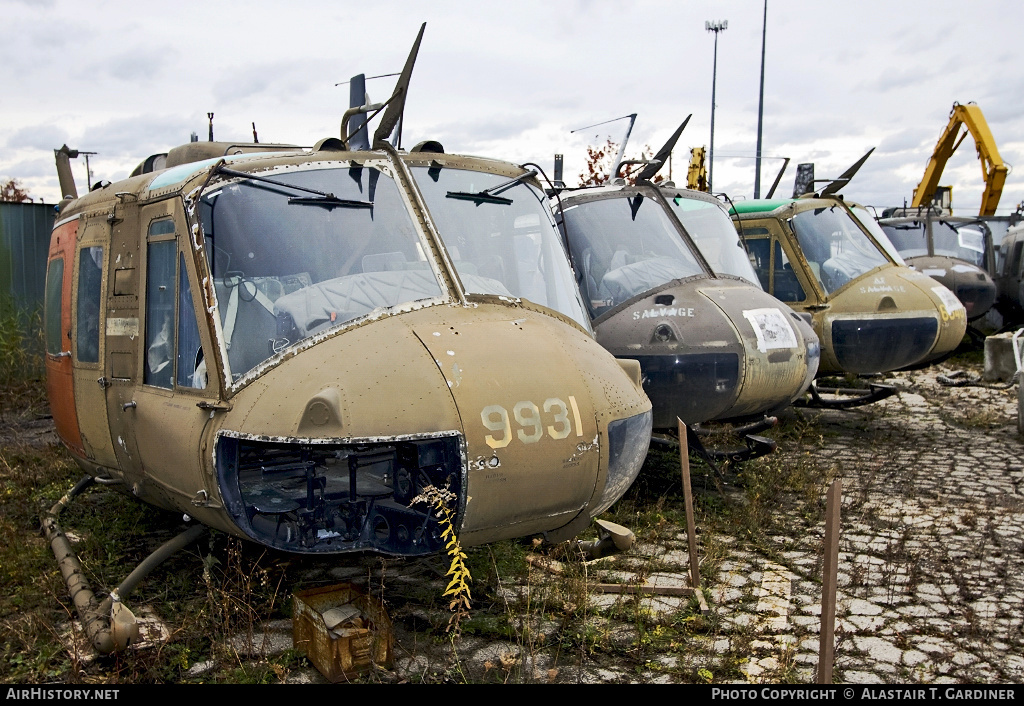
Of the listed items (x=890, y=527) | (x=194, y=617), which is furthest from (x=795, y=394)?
(x=194, y=617)

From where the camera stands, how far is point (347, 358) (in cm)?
354

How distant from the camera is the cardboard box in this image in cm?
356

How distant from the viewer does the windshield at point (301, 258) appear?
149 inches

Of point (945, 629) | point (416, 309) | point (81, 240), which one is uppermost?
point (81, 240)

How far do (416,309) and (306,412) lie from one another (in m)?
0.75

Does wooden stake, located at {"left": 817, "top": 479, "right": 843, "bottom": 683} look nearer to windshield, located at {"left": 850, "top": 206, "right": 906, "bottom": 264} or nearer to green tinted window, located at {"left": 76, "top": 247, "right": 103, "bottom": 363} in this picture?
green tinted window, located at {"left": 76, "top": 247, "right": 103, "bottom": 363}

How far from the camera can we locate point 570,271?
4.87 metres

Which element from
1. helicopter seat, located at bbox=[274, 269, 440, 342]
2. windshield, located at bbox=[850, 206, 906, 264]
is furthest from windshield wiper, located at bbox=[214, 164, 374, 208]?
windshield, located at bbox=[850, 206, 906, 264]

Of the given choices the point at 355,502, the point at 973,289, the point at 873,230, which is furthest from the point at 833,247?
the point at 355,502

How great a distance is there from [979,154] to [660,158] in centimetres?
1422

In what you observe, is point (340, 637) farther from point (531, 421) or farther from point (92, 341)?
point (92, 341)

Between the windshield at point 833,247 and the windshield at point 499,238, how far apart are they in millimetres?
4936
